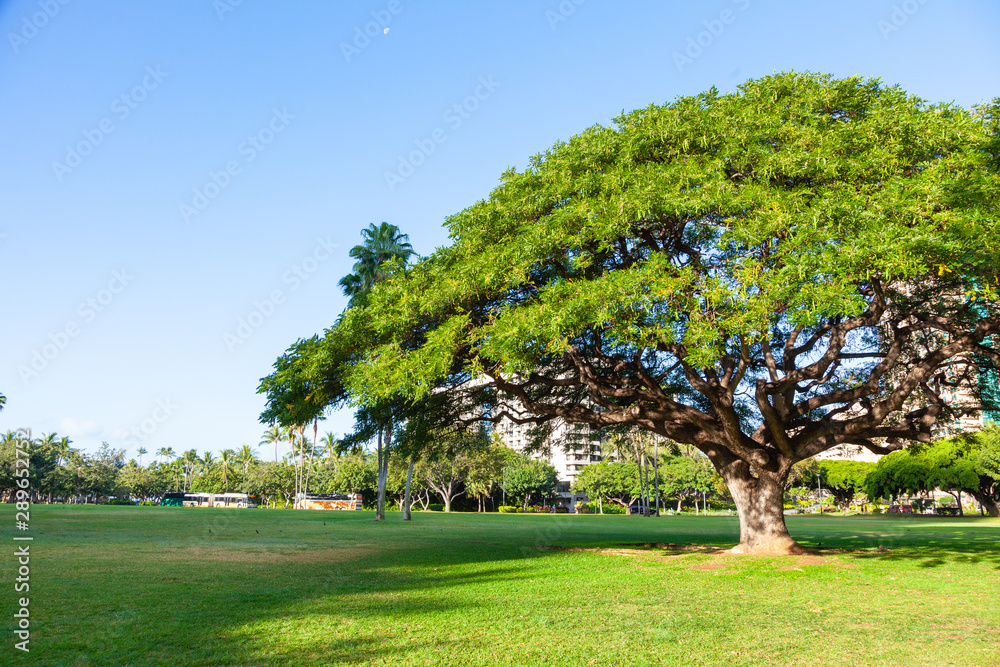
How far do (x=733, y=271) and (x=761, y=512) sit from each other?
793 centimetres

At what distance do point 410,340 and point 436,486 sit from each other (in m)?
72.8

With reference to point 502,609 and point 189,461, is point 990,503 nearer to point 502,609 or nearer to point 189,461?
point 502,609

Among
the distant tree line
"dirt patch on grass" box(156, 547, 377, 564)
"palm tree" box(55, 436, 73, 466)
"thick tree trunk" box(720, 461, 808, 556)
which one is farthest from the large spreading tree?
"palm tree" box(55, 436, 73, 466)

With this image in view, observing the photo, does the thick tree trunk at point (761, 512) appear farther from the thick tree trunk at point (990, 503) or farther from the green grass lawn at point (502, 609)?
the thick tree trunk at point (990, 503)

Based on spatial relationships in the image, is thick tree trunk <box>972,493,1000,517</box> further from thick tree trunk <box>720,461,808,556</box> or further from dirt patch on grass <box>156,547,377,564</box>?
dirt patch on grass <box>156,547,377,564</box>

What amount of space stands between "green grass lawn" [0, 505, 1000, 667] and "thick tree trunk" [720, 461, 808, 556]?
978 mm

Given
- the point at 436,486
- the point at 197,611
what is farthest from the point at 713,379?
the point at 436,486

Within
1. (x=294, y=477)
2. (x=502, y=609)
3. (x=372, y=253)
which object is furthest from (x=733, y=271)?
(x=294, y=477)

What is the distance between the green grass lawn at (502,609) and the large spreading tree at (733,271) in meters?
3.94

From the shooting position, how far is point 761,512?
56.9 ft

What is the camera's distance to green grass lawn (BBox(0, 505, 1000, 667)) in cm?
668

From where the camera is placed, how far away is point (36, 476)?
81.1 metres

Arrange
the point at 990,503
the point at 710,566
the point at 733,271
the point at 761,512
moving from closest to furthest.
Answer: the point at 733,271, the point at 710,566, the point at 761,512, the point at 990,503

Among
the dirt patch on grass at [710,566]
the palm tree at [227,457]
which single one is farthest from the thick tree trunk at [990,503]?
the palm tree at [227,457]
